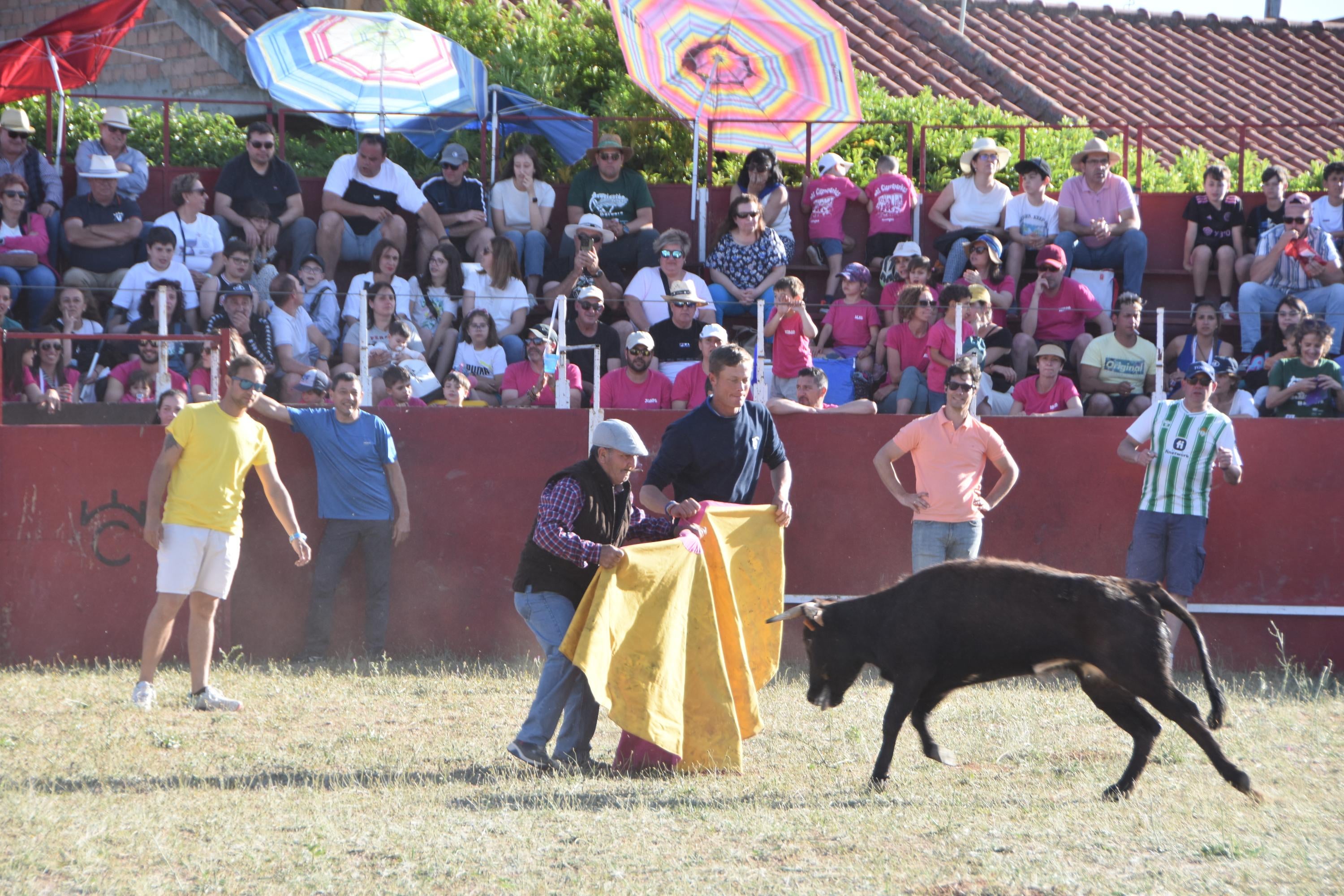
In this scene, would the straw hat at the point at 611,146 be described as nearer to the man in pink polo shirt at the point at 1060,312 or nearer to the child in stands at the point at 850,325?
the child in stands at the point at 850,325

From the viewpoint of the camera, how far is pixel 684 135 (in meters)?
17.2

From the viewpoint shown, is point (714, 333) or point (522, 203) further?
point (522, 203)

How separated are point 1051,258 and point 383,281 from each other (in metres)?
5.39

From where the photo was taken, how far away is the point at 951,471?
9.12 meters

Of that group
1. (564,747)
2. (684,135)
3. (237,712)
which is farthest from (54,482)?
(684,135)

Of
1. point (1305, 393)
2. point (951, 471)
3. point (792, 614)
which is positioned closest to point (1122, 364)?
point (1305, 393)

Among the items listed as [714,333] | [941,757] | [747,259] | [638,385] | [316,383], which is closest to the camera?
[941,757]

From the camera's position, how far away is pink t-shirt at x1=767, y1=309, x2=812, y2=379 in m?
11.1

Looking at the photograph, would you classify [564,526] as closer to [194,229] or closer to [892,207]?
[194,229]

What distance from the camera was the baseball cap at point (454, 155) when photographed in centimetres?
1310

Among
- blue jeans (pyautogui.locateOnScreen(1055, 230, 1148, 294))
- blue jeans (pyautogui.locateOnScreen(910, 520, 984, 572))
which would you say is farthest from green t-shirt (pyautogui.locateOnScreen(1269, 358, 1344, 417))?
blue jeans (pyautogui.locateOnScreen(910, 520, 984, 572))

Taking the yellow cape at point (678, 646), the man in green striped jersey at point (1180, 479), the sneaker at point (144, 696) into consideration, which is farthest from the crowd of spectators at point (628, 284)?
the yellow cape at point (678, 646)

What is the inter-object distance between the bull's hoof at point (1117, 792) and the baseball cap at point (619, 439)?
8.08ft

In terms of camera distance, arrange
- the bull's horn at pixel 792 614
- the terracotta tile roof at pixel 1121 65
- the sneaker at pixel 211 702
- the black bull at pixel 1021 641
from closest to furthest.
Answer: the black bull at pixel 1021 641 → the bull's horn at pixel 792 614 → the sneaker at pixel 211 702 → the terracotta tile roof at pixel 1121 65
